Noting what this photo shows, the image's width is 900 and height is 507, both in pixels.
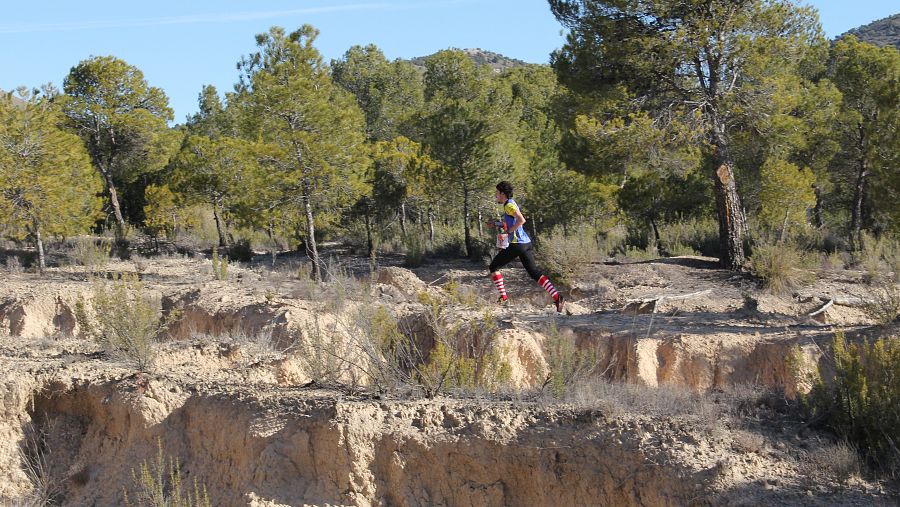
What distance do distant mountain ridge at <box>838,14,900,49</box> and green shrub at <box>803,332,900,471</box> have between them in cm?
6554

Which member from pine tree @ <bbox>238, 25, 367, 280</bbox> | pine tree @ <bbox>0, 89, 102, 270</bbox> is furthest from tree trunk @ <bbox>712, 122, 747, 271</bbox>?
pine tree @ <bbox>0, 89, 102, 270</bbox>

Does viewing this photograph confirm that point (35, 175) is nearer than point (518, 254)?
No

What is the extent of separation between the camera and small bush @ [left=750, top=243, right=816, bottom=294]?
55.1 ft

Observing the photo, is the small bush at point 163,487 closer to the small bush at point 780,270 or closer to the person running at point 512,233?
the person running at point 512,233

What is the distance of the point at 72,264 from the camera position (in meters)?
24.8

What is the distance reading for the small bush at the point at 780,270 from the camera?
16.8 m

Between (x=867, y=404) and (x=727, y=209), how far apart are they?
546 inches

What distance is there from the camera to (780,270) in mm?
16844

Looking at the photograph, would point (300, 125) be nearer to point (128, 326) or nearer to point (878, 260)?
point (128, 326)

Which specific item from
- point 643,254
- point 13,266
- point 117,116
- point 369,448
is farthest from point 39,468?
point 117,116

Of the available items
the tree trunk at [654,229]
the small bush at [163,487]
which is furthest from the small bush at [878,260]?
the small bush at [163,487]

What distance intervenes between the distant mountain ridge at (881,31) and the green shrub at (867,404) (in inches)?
2580

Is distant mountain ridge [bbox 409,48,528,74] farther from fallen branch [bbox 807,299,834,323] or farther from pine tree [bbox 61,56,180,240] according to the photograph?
fallen branch [bbox 807,299,834,323]

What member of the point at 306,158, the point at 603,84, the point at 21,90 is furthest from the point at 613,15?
the point at 21,90
